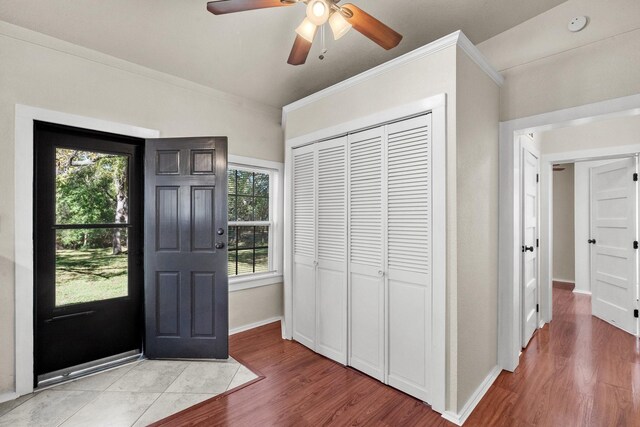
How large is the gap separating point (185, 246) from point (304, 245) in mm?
1159

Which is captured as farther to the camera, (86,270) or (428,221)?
(86,270)

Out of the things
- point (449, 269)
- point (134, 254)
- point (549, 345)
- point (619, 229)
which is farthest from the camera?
point (619, 229)

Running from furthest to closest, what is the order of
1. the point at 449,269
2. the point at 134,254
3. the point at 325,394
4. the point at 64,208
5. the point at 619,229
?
the point at 619,229
the point at 134,254
the point at 64,208
the point at 325,394
the point at 449,269

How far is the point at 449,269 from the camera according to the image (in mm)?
2041

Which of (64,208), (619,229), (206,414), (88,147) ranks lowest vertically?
(206,414)

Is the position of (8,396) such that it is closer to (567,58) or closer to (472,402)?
(472,402)

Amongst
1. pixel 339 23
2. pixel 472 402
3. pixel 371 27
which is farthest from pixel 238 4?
pixel 472 402

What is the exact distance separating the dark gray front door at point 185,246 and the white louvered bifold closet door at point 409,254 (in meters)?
1.57

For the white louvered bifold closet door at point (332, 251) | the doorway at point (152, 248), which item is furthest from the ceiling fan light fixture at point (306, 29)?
the doorway at point (152, 248)

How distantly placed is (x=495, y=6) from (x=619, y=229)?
10.6ft

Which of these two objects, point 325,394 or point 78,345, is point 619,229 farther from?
point 78,345

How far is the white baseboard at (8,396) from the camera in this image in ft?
7.14

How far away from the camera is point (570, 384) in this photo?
7.89 feet


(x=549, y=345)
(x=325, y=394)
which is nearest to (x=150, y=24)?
(x=325, y=394)
